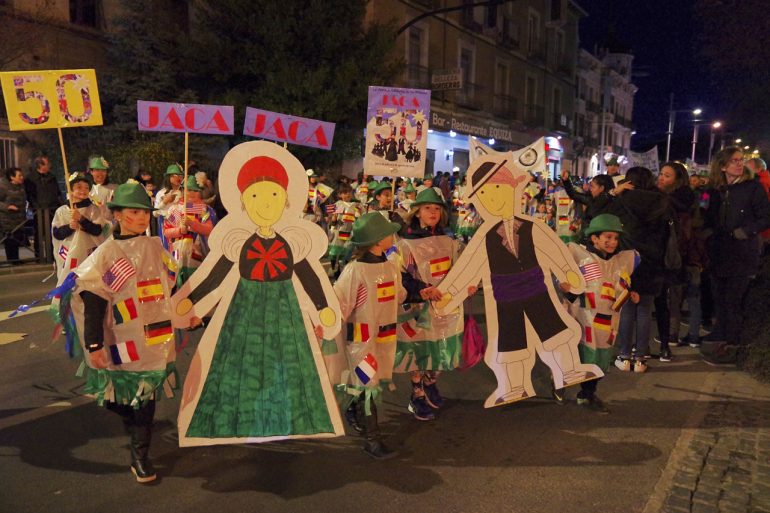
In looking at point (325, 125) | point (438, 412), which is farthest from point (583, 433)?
point (325, 125)

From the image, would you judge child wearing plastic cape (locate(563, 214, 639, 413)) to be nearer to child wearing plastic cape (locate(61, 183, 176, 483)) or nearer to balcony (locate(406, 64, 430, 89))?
child wearing plastic cape (locate(61, 183, 176, 483))

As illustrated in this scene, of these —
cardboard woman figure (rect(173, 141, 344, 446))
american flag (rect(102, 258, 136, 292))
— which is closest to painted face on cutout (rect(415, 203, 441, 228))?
cardboard woman figure (rect(173, 141, 344, 446))

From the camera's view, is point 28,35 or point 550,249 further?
point 28,35

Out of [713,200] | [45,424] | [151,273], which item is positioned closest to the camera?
[151,273]

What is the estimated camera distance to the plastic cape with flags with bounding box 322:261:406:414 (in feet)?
13.2

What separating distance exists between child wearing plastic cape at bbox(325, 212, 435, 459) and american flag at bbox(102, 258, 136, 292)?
123 cm

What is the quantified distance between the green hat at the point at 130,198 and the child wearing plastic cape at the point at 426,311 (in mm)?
1735

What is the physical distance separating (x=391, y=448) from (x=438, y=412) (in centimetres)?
86

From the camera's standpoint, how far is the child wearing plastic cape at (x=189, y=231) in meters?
7.09

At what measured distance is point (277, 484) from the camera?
3730 millimetres

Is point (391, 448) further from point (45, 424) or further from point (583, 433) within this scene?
point (45, 424)

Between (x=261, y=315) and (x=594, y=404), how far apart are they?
9.26ft

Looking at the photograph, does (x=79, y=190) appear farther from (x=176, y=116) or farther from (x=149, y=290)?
(x=149, y=290)

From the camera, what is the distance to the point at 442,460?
4.13 m
